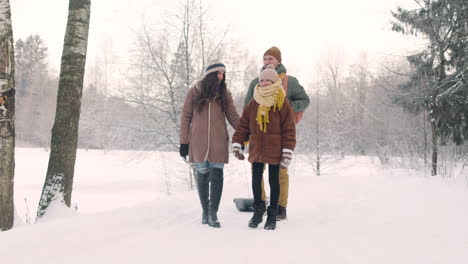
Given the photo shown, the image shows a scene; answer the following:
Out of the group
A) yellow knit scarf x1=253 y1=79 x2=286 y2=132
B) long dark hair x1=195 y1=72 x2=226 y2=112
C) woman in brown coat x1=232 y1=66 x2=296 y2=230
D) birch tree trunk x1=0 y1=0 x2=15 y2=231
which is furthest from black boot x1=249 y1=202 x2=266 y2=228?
birch tree trunk x1=0 y1=0 x2=15 y2=231

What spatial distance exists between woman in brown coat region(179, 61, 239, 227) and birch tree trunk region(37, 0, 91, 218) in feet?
6.07

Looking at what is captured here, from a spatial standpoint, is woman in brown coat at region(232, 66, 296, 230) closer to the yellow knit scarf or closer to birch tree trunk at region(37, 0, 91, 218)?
the yellow knit scarf

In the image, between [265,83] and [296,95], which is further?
[296,95]

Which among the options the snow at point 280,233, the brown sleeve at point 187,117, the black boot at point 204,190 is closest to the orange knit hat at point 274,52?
the brown sleeve at point 187,117

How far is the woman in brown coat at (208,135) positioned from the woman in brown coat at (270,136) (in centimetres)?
24

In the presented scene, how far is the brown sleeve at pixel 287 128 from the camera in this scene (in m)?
3.46

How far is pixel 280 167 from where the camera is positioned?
3.55 m

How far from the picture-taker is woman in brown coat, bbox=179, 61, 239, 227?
362 centimetres

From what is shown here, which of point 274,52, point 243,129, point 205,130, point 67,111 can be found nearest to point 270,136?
point 243,129

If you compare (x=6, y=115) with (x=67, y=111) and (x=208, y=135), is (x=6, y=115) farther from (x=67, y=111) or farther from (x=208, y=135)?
(x=208, y=135)

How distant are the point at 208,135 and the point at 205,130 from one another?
6 cm

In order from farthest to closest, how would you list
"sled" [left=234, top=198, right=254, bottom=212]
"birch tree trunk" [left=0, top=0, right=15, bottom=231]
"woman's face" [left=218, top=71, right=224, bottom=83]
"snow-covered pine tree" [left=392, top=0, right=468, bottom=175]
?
"snow-covered pine tree" [left=392, top=0, right=468, bottom=175] < "sled" [left=234, top=198, right=254, bottom=212] < "birch tree trunk" [left=0, top=0, right=15, bottom=231] < "woman's face" [left=218, top=71, right=224, bottom=83]

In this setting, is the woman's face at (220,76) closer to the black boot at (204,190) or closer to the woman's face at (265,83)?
the woman's face at (265,83)

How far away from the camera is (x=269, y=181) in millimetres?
3590
